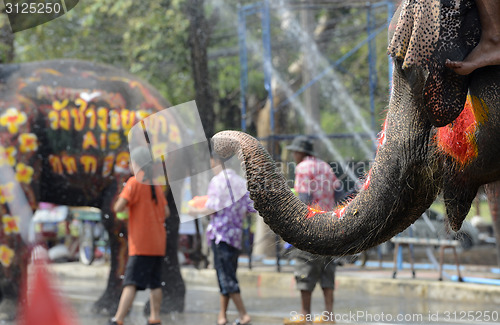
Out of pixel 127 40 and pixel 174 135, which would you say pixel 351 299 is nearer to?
pixel 174 135

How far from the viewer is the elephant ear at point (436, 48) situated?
8.70 feet

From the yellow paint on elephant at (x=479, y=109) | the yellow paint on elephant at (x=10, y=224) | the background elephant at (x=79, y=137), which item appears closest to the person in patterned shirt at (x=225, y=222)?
the background elephant at (x=79, y=137)

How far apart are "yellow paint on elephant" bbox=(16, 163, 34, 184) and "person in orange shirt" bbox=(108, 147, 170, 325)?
4.39ft

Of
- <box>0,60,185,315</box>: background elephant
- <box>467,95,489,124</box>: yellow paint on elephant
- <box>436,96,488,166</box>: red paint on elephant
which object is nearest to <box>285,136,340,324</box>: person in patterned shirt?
<box>0,60,185,315</box>: background elephant

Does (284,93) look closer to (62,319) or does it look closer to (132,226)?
(132,226)

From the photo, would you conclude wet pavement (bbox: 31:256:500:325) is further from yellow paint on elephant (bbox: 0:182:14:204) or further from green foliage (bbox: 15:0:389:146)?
green foliage (bbox: 15:0:389:146)

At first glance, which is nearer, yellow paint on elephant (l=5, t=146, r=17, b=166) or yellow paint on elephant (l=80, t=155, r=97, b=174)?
yellow paint on elephant (l=5, t=146, r=17, b=166)

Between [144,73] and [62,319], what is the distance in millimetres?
13139

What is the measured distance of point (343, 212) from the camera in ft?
10.1

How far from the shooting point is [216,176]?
7.03 m

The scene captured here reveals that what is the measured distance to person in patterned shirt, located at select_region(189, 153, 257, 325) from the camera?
6.95 m

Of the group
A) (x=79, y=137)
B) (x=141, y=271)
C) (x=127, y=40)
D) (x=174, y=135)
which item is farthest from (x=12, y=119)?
(x=127, y=40)

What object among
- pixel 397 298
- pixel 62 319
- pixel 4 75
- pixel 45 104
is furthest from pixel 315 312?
pixel 62 319

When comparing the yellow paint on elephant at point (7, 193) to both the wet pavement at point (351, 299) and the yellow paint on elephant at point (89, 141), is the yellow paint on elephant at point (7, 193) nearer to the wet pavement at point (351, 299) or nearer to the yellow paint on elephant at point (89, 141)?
the yellow paint on elephant at point (89, 141)
